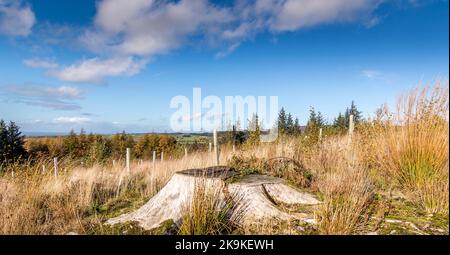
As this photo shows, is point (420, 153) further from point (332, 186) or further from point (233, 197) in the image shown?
point (233, 197)

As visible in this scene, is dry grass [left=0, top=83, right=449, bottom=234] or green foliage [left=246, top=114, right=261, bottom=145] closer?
dry grass [left=0, top=83, right=449, bottom=234]

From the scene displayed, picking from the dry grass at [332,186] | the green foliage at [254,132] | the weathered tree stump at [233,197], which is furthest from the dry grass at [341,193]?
the green foliage at [254,132]

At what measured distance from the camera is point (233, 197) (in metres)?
3.62

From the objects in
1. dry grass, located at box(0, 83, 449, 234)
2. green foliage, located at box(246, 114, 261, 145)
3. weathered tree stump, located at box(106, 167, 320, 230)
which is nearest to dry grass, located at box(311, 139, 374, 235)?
dry grass, located at box(0, 83, 449, 234)

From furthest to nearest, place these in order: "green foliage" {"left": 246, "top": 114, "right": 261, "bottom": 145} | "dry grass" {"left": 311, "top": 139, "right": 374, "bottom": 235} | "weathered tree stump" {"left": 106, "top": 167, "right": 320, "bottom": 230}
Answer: "green foliage" {"left": 246, "top": 114, "right": 261, "bottom": 145}, "weathered tree stump" {"left": 106, "top": 167, "right": 320, "bottom": 230}, "dry grass" {"left": 311, "top": 139, "right": 374, "bottom": 235}

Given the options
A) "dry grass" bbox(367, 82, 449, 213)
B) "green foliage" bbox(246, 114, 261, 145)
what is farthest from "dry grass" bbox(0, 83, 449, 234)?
"green foliage" bbox(246, 114, 261, 145)

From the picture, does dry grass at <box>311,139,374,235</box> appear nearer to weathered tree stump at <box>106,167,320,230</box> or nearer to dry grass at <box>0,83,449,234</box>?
dry grass at <box>0,83,449,234</box>

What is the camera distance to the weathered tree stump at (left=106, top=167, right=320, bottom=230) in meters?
3.47

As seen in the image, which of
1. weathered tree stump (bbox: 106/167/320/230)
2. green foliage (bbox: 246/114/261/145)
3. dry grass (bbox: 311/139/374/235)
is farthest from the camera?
green foliage (bbox: 246/114/261/145)

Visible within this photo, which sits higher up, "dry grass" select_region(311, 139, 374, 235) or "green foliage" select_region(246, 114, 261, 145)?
"green foliage" select_region(246, 114, 261, 145)

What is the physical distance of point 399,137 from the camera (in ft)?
14.1

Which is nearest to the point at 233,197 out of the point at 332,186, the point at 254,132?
the point at 332,186
